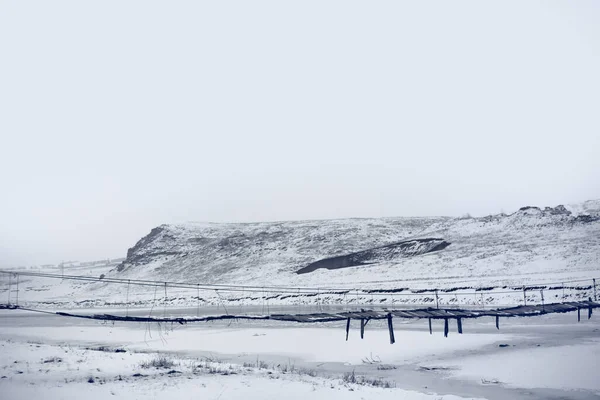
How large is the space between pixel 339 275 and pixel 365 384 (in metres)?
58.2

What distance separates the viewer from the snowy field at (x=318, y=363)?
11766mm

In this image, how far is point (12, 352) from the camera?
1653cm

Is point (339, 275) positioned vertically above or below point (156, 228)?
below

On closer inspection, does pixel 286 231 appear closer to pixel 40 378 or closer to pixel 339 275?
pixel 339 275

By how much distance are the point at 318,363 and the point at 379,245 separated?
7695 cm

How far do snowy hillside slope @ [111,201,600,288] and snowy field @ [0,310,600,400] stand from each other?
2868cm

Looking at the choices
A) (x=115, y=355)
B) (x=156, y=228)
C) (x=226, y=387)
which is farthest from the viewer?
(x=156, y=228)

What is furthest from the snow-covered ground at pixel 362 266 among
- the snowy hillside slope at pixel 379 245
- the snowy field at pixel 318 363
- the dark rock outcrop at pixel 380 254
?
the snowy field at pixel 318 363

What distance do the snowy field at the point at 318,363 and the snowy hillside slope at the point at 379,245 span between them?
2868cm

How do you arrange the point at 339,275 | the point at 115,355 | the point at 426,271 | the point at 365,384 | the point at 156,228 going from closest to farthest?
the point at 365,384
the point at 115,355
the point at 426,271
the point at 339,275
the point at 156,228

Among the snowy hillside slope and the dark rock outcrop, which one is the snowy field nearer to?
the snowy hillside slope

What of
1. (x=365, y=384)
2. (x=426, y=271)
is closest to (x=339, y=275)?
(x=426, y=271)

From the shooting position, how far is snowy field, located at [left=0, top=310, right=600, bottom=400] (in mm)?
11766

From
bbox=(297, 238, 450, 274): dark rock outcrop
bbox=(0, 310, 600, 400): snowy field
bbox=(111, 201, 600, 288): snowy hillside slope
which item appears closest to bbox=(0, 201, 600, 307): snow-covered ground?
bbox=(111, 201, 600, 288): snowy hillside slope
